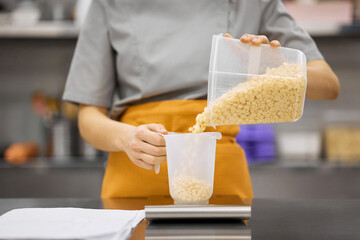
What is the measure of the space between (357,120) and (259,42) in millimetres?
1667

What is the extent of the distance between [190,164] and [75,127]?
1.62 metres

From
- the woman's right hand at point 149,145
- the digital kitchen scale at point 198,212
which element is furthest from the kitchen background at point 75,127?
the digital kitchen scale at point 198,212

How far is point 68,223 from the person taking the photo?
0.69 metres

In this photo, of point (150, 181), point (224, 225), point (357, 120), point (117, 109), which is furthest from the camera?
point (357, 120)

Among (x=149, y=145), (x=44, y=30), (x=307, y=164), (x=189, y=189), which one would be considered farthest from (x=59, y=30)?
(x=189, y=189)

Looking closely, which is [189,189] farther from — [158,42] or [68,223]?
[158,42]

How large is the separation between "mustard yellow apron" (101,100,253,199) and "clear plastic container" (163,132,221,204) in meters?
0.21

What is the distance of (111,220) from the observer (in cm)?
71

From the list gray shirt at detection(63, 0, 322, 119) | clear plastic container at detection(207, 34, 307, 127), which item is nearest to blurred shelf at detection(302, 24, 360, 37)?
gray shirt at detection(63, 0, 322, 119)

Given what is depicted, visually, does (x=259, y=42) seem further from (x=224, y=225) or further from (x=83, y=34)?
(x=83, y=34)

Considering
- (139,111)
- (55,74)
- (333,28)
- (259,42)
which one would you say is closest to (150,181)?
(139,111)

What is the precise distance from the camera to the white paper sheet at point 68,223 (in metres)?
0.62

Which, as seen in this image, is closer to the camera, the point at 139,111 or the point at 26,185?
the point at 139,111

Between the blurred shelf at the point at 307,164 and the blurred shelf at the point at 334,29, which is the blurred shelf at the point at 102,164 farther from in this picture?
the blurred shelf at the point at 334,29
